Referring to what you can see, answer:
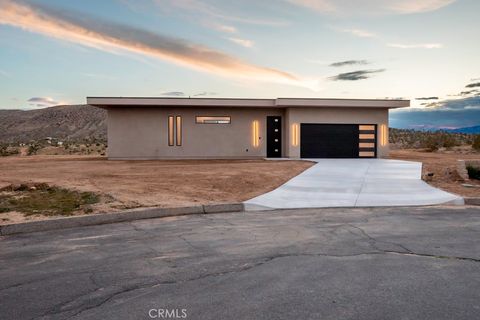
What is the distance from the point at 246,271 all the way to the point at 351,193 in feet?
26.5

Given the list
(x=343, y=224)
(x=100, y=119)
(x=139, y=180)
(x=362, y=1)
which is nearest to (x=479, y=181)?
(x=343, y=224)

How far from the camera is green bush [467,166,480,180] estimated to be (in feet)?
49.5

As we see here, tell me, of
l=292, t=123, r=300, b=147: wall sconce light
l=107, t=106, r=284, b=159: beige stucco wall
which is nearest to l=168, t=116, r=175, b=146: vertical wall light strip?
l=107, t=106, r=284, b=159: beige stucco wall

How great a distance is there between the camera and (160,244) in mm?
6535

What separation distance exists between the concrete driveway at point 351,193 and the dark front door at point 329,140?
1210 centimetres

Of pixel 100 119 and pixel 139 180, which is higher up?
pixel 100 119

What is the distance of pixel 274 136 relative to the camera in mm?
29266

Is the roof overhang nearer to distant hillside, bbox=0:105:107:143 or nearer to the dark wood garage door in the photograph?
the dark wood garage door

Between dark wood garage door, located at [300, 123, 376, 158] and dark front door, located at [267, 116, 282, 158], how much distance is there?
177 cm

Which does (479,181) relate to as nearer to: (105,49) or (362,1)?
(362,1)

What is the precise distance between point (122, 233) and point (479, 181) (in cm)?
1335

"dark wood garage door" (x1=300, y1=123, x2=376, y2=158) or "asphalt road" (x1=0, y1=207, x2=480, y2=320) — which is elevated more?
"dark wood garage door" (x1=300, y1=123, x2=376, y2=158)

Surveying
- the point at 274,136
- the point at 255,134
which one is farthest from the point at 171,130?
the point at 274,136
